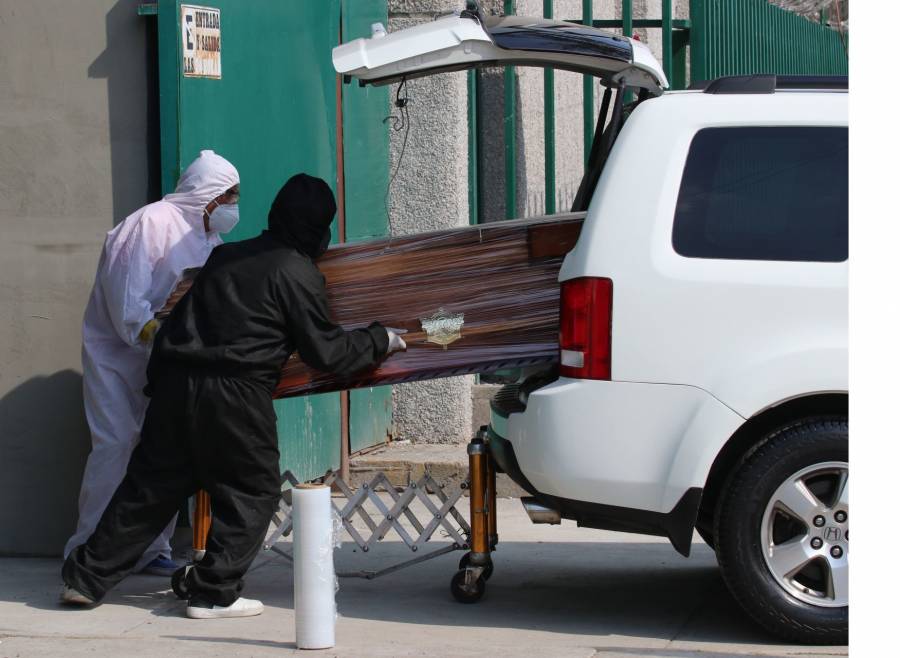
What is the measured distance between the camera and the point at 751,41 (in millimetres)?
10266

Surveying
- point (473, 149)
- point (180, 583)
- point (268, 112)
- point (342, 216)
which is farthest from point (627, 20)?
point (180, 583)

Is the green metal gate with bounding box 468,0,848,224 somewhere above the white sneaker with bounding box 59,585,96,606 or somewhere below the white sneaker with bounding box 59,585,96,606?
above

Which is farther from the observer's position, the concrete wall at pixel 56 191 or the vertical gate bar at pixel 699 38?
the vertical gate bar at pixel 699 38

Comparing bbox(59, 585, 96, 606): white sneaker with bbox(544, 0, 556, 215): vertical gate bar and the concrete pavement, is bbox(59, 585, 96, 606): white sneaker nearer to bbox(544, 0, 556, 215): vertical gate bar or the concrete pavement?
the concrete pavement

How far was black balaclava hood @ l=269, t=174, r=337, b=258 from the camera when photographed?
5.60 metres

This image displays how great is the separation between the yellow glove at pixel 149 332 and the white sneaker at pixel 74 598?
108cm

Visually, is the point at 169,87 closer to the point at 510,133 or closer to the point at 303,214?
the point at 303,214

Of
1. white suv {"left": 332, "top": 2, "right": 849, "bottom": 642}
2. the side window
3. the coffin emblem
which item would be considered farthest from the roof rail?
the coffin emblem

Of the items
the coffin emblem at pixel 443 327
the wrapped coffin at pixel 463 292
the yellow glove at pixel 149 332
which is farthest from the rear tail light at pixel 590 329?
the yellow glove at pixel 149 332

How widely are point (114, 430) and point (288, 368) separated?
106cm

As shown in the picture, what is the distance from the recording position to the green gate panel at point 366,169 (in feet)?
28.6

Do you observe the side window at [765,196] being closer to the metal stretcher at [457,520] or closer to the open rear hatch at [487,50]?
the open rear hatch at [487,50]

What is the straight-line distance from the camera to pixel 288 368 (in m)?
5.87

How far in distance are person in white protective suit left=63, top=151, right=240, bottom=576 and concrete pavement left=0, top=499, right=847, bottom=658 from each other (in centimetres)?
54
